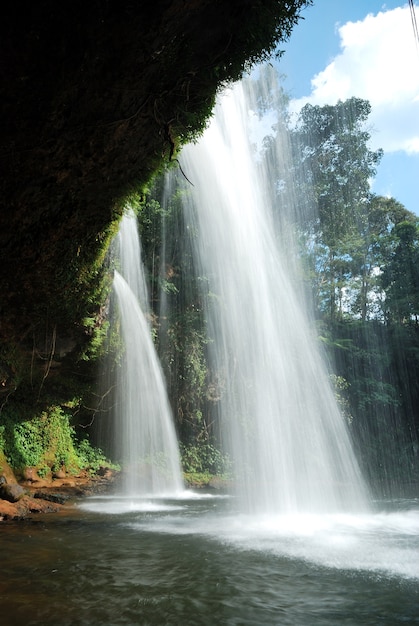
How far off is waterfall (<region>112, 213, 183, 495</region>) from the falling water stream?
0.10 m

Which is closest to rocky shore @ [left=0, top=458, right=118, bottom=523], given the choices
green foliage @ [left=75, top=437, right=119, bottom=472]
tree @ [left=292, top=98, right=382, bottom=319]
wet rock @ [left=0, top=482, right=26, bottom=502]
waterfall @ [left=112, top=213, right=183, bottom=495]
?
wet rock @ [left=0, top=482, right=26, bottom=502]

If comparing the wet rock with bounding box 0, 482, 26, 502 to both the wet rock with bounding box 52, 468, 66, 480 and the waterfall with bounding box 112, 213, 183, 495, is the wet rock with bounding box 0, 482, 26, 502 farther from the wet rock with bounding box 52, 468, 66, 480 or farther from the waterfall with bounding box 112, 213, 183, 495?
the wet rock with bounding box 52, 468, 66, 480

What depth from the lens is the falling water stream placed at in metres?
4.12

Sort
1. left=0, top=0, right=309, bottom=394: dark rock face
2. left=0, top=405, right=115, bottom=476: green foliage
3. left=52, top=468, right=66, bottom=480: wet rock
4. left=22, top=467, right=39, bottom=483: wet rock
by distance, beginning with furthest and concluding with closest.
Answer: left=52, top=468, right=66, bottom=480: wet rock → left=0, top=405, right=115, bottom=476: green foliage → left=22, top=467, right=39, bottom=483: wet rock → left=0, top=0, right=309, bottom=394: dark rock face

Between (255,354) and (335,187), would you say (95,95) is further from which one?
(335,187)

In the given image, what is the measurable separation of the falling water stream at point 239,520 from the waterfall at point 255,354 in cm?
7

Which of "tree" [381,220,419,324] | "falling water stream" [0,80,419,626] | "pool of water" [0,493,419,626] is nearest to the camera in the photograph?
"pool of water" [0,493,419,626]

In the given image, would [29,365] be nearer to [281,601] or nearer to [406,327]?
[281,601]

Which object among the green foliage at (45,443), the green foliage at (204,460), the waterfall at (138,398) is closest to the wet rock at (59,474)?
the green foliage at (45,443)

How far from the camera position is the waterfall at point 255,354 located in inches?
497

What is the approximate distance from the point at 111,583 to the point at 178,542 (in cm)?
226

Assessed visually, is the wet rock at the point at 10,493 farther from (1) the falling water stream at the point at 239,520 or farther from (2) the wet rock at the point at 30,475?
(2) the wet rock at the point at 30,475

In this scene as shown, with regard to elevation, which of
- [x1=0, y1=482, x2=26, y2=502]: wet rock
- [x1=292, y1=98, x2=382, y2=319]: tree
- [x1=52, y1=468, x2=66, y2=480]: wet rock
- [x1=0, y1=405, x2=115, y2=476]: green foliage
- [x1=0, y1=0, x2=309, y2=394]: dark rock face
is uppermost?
[x1=292, y1=98, x2=382, y2=319]: tree

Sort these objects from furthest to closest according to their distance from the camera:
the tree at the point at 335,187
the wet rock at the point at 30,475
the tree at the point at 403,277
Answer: the tree at the point at 335,187
the tree at the point at 403,277
the wet rock at the point at 30,475
